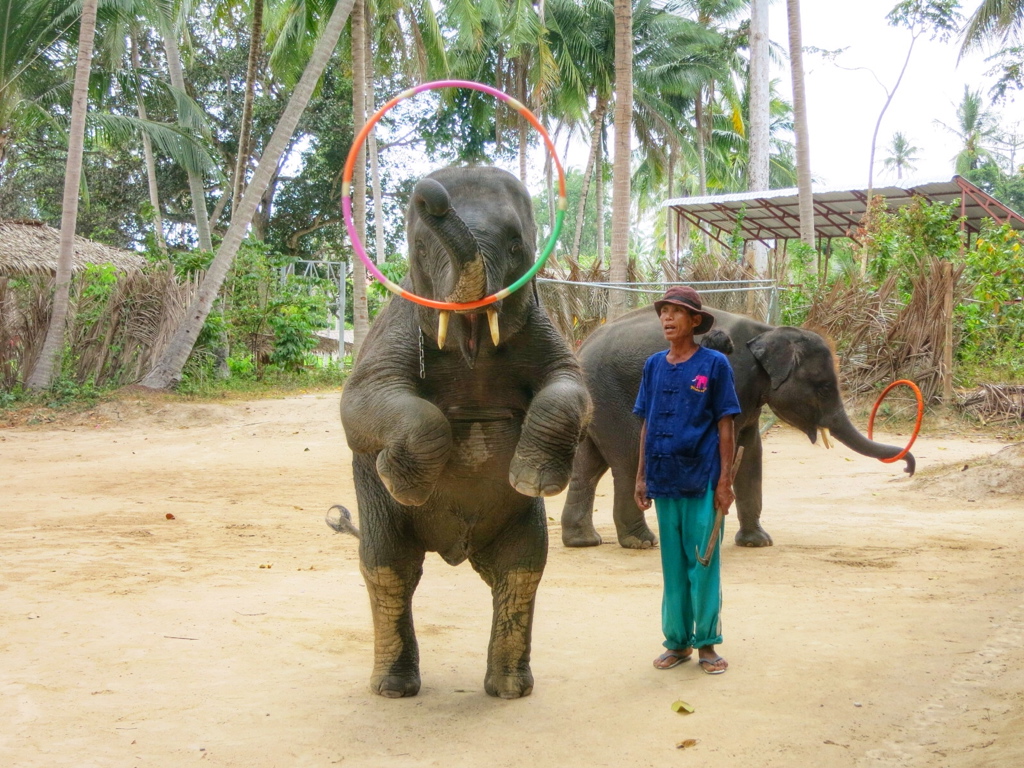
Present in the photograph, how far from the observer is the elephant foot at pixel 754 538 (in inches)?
299

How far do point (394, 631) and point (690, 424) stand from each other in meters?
1.52

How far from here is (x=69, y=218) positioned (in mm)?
16500

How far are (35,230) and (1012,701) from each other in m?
24.1

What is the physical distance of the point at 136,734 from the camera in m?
3.76

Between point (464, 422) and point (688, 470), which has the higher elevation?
point (464, 422)

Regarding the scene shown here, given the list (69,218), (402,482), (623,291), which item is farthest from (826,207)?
(402,482)

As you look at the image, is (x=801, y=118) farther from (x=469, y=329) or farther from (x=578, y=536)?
(x=469, y=329)

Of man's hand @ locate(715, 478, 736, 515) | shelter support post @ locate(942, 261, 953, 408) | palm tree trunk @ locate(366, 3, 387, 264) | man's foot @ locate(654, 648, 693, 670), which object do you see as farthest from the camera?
palm tree trunk @ locate(366, 3, 387, 264)

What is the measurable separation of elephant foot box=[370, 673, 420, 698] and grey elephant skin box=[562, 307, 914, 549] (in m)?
3.47

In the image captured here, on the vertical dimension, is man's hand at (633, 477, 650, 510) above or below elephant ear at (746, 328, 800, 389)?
below

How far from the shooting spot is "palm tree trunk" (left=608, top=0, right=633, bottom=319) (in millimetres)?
14523

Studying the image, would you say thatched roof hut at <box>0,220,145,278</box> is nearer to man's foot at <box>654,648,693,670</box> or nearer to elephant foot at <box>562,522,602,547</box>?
elephant foot at <box>562,522,602,547</box>

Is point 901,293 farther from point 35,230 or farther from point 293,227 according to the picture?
point 293,227

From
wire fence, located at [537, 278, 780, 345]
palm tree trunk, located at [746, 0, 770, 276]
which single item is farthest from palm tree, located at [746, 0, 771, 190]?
wire fence, located at [537, 278, 780, 345]
